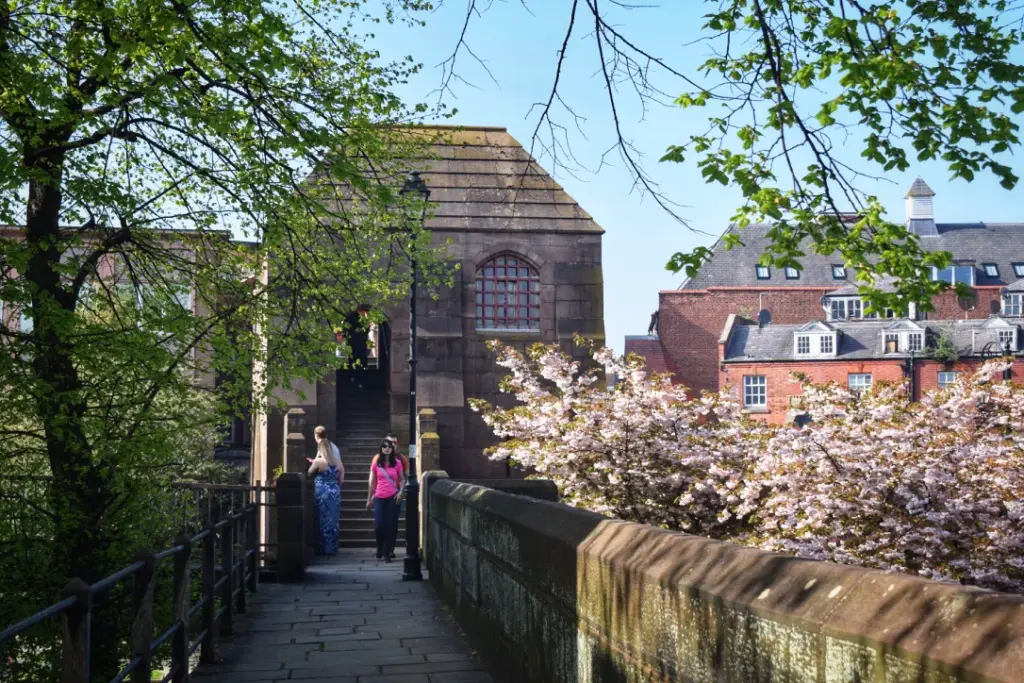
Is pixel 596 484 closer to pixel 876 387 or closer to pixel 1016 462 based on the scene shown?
pixel 876 387

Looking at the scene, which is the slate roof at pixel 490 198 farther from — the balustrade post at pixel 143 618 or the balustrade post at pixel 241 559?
the balustrade post at pixel 143 618

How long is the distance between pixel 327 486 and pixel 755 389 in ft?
150

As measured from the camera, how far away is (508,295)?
25844 millimetres

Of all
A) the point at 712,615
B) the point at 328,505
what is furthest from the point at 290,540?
the point at 712,615

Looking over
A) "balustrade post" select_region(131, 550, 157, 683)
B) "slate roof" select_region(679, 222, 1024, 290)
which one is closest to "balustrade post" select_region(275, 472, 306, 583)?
"balustrade post" select_region(131, 550, 157, 683)

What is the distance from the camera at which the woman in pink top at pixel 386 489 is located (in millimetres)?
17016

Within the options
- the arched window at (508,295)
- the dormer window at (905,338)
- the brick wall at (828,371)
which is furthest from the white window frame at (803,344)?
the arched window at (508,295)

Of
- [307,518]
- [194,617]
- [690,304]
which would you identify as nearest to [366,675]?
[194,617]

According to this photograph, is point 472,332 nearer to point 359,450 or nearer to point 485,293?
point 485,293

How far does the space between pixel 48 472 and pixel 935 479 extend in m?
8.88

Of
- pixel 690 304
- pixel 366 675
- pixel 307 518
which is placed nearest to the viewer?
pixel 366 675

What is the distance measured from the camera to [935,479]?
33.8 ft

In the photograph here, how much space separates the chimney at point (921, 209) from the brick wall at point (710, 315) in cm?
851

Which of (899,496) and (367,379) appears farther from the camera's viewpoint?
(367,379)
